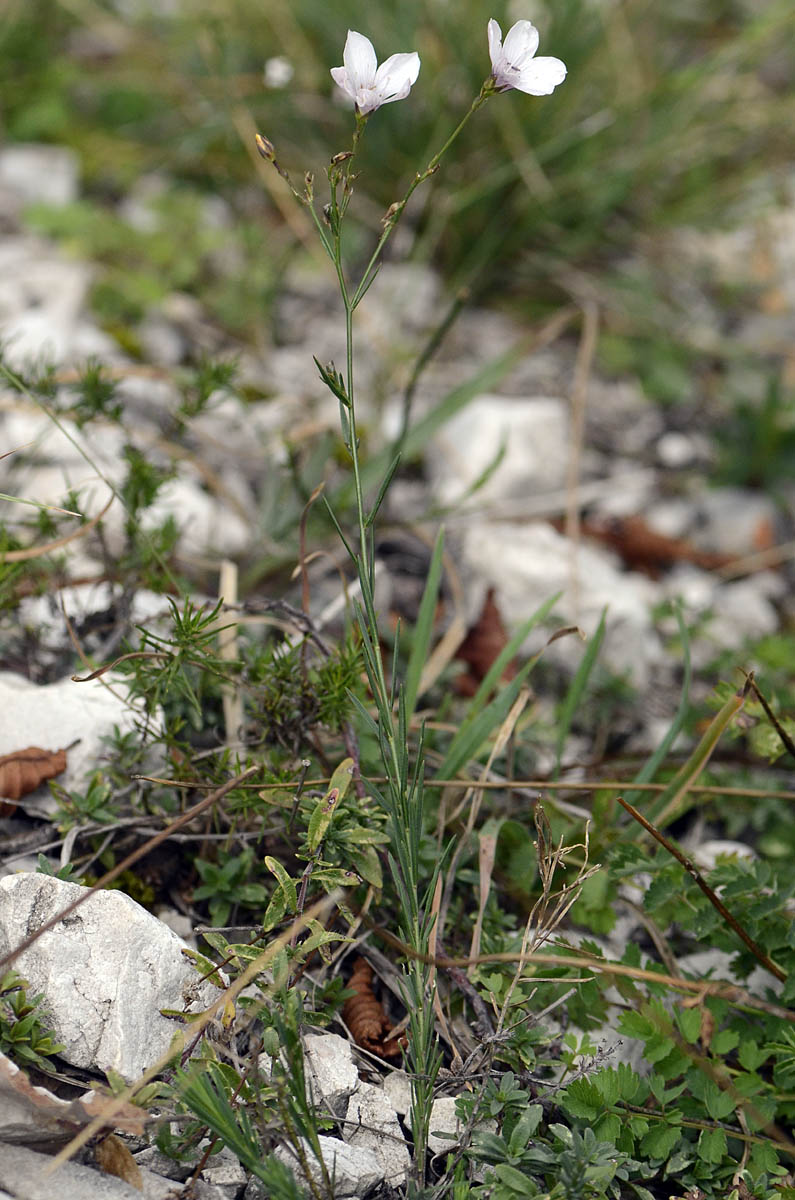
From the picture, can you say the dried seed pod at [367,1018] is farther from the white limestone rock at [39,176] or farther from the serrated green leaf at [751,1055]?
the white limestone rock at [39,176]

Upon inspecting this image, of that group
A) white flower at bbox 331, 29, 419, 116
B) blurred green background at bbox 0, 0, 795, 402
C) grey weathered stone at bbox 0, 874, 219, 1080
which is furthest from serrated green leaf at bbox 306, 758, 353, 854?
blurred green background at bbox 0, 0, 795, 402

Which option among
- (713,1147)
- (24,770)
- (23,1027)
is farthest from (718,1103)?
(24,770)

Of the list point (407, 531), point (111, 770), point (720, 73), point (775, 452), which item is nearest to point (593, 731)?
point (407, 531)

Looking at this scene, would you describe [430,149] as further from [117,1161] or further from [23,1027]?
[117,1161]

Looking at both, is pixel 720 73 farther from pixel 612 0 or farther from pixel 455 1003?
pixel 455 1003

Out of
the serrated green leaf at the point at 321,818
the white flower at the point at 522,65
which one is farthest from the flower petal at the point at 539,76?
the serrated green leaf at the point at 321,818

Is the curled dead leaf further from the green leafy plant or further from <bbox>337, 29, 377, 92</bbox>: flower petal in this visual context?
<bbox>337, 29, 377, 92</bbox>: flower petal

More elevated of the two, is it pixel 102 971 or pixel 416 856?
pixel 416 856
